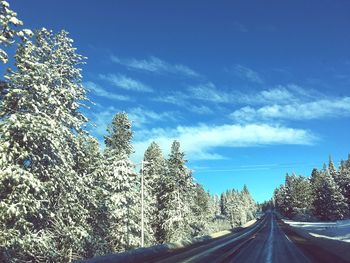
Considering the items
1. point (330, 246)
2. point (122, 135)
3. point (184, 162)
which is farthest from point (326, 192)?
point (330, 246)

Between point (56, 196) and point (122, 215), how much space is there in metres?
20.5

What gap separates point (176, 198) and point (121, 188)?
14.2 meters

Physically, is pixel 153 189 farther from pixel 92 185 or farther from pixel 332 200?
pixel 332 200

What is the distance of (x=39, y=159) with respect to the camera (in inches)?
616

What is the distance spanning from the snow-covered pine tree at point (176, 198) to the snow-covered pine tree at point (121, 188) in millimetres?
8392

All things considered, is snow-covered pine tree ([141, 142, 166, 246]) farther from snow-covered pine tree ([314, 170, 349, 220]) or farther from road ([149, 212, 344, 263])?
snow-covered pine tree ([314, 170, 349, 220])

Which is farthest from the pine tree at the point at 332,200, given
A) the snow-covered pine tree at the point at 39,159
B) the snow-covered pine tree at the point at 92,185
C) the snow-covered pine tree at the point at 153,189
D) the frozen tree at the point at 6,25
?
the frozen tree at the point at 6,25

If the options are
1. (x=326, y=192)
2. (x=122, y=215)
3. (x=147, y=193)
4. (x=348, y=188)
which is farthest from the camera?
(x=348, y=188)

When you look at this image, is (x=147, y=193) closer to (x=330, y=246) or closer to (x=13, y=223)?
(x=330, y=246)

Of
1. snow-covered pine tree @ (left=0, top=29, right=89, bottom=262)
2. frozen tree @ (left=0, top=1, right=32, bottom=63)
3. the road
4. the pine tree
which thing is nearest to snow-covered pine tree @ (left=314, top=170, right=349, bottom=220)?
the pine tree

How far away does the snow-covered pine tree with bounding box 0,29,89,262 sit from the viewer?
45.8 feet

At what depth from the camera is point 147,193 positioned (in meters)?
48.8

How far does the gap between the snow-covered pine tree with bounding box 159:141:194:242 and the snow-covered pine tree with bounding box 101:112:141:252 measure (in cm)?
839

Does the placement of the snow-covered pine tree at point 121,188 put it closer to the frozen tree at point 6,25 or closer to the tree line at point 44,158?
the tree line at point 44,158
